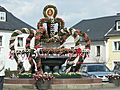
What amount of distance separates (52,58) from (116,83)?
13.3 feet

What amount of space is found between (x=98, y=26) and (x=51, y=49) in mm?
41718

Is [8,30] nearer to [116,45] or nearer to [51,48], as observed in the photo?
[116,45]

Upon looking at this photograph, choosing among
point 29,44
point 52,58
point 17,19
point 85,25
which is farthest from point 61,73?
point 85,25

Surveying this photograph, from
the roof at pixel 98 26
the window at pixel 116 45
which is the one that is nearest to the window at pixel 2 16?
the roof at pixel 98 26

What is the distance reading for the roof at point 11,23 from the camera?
2047 inches

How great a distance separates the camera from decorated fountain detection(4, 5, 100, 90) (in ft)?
80.1

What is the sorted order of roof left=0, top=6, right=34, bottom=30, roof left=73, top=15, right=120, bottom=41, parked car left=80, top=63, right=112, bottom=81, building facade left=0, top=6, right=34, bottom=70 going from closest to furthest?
1. parked car left=80, top=63, right=112, bottom=81
2. building facade left=0, top=6, right=34, bottom=70
3. roof left=0, top=6, right=34, bottom=30
4. roof left=73, top=15, right=120, bottom=41

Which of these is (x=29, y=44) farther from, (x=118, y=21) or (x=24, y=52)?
(x=118, y=21)

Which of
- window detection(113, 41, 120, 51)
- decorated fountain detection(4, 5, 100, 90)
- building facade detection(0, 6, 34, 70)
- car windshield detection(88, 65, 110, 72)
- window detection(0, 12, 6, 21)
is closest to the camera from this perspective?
decorated fountain detection(4, 5, 100, 90)

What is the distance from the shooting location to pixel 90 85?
73.6ft

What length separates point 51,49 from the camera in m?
24.7

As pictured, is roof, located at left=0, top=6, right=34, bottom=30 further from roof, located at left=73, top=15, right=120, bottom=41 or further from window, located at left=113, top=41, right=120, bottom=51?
window, located at left=113, top=41, right=120, bottom=51

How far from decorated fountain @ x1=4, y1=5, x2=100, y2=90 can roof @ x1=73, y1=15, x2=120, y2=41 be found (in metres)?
34.7

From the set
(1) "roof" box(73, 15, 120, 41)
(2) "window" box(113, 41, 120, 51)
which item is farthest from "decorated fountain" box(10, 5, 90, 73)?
(1) "roof" box(73, 15, 120, 41)
